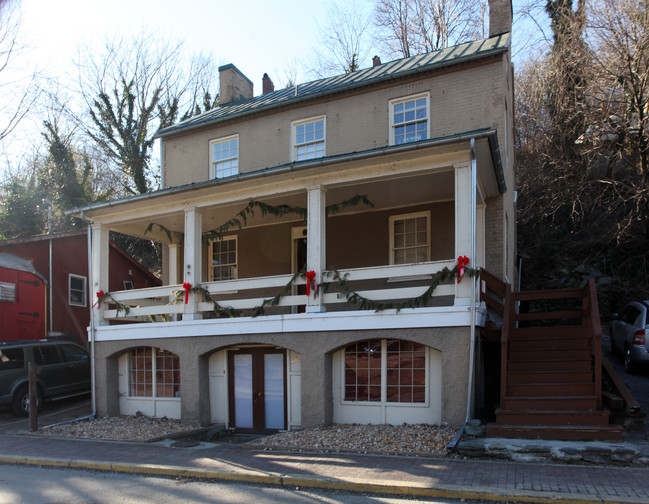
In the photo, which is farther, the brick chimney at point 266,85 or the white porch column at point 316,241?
the brick chimney at point 266,85

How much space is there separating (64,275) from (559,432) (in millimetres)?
16368

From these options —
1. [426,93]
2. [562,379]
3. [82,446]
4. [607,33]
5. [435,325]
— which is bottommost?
[82,446]

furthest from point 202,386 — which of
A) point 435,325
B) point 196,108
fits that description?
point 196,108

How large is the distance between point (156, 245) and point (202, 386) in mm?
20550

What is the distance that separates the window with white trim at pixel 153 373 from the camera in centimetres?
1170

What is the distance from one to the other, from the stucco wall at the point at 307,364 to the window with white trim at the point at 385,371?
0.44 metres

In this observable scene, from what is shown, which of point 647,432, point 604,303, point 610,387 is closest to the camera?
point 647,432

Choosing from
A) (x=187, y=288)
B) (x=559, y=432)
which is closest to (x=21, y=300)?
(x=187, y=288)

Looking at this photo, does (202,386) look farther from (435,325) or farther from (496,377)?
(496,377)

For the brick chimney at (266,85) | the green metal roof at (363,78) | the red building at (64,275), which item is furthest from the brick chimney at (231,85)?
the red building at (64,275)

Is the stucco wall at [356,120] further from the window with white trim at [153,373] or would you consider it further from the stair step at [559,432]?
the stair step at [559,432]

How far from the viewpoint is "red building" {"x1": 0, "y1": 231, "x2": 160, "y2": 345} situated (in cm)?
1688

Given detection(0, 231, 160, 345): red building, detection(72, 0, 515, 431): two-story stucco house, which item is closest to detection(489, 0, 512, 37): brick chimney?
detection(72, 0, 515, 431): two-story stucco house

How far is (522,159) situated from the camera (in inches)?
904
